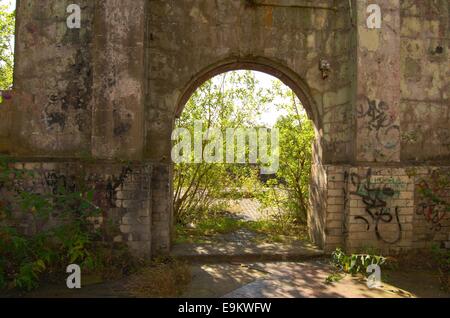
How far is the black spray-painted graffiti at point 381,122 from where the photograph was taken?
6137mm

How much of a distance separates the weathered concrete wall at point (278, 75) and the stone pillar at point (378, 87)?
0.06ft

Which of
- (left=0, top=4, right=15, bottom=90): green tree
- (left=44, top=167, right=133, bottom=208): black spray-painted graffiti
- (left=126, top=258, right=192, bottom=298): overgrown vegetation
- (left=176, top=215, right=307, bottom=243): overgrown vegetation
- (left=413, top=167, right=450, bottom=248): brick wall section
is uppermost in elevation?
(left=0, top=4, right=15, bottom=90): green tree

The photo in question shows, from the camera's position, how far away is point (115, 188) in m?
5.68

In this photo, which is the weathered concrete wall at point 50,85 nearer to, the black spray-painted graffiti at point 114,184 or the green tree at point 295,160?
the black spray-painted graffiti at point 114,184

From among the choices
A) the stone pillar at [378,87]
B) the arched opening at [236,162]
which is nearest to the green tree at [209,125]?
the arched opening at [236,162]

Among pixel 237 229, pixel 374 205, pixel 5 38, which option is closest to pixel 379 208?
pixel 374 205

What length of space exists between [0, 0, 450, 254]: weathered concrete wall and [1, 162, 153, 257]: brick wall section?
0.08 meters

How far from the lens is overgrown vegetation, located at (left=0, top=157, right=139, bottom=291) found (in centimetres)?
480

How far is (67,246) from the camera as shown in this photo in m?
5.34

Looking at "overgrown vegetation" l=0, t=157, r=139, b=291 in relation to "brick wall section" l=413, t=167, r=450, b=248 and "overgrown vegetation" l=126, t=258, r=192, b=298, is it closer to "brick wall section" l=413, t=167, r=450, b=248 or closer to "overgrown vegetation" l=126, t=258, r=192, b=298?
"overgrown vegetation" l=126, t=258, r=192, b=298

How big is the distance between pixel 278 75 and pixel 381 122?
2056mm

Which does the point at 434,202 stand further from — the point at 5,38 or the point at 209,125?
the point at 5,38

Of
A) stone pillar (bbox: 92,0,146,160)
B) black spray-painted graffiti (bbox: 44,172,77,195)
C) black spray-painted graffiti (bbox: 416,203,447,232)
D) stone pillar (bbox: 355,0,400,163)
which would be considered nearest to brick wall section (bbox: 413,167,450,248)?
black spray-painted graffiti (bbox: 416,203,447,232)
